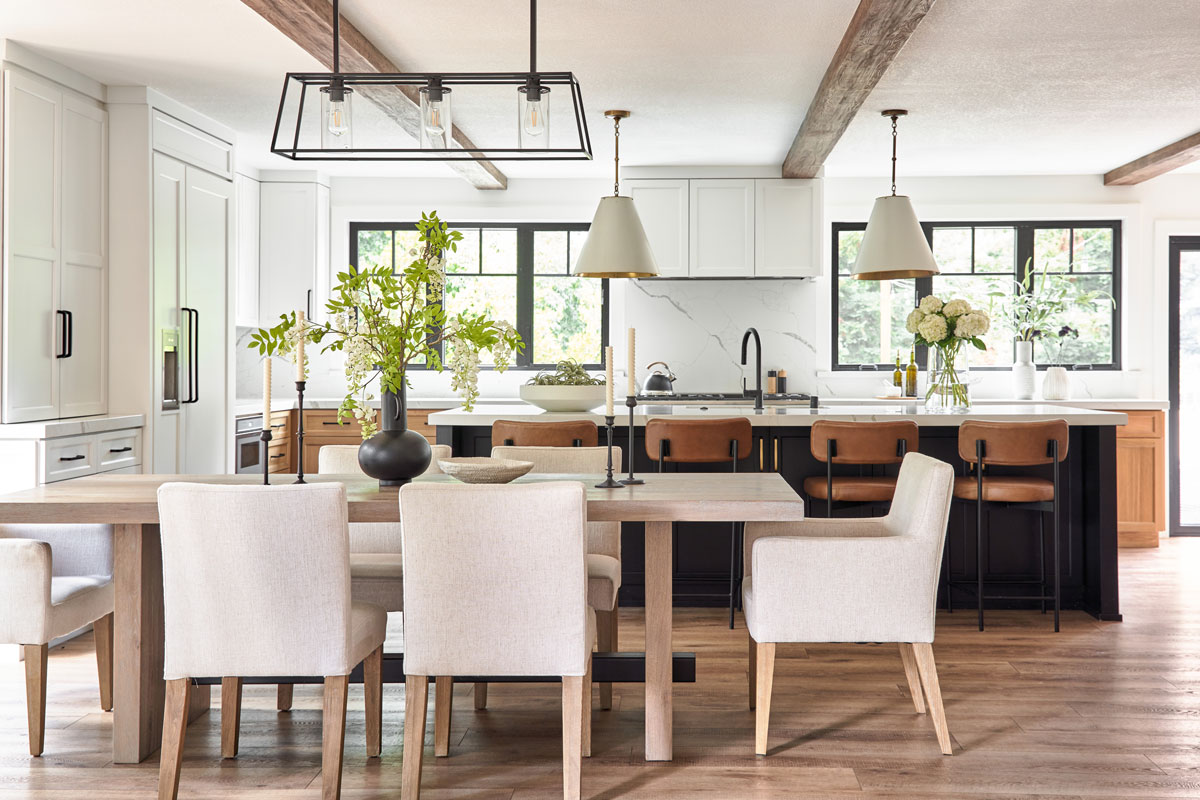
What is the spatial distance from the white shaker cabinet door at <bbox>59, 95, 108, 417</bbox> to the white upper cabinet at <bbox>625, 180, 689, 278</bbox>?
3161mm

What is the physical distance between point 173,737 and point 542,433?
2007 mm

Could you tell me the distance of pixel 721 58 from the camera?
4352mm

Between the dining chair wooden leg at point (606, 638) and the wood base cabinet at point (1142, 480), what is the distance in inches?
167

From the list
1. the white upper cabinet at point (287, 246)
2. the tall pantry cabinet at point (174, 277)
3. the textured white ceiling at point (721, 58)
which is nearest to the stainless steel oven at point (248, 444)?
the tall pantry cabinet at point (174, 277)

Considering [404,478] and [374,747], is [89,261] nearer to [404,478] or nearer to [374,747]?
[404,478]

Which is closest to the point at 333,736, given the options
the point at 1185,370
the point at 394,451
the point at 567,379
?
the point at 394,451

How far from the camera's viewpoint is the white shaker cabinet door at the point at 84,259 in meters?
4.52

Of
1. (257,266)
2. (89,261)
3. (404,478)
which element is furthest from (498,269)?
(404,478)

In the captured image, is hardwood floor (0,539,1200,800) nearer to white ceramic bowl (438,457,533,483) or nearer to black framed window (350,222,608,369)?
white ceramic bowl (438,457,533,483)

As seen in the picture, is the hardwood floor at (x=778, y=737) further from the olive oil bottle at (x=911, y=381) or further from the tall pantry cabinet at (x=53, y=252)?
the olive oil bottle at (x=911, y=381)

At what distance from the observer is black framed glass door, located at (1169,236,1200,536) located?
22.5ft

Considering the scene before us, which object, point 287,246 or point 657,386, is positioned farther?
point 287,246

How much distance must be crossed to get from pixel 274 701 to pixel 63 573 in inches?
→ 30.0

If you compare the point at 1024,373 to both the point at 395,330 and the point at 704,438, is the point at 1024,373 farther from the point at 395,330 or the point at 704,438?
the point at 395,330
